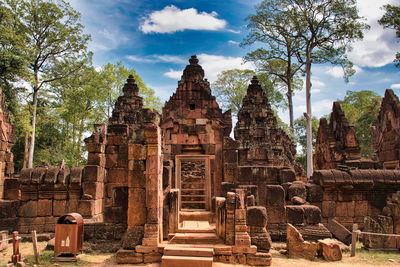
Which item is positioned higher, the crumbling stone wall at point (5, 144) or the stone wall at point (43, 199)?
the crumbling stone wall at point (5, 144)

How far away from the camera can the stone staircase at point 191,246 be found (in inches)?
230

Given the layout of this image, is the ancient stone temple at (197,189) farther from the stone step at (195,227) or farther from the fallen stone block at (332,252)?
the fallen stone block at (332,252)

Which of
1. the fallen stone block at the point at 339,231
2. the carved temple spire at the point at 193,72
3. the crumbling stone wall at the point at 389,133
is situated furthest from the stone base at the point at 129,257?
the crumbling stone wall at the point at 389,133

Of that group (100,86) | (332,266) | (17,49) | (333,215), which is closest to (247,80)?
(100,86)

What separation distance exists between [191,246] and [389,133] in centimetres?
1035

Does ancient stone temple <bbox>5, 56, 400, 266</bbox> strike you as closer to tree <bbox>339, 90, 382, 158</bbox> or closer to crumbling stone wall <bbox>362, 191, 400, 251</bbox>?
crumbling stone wall <bbox>362, 191, 400, 251</bbox>

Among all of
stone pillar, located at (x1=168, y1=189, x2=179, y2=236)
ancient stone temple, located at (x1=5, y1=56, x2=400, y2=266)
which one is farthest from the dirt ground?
stone pillar, located at (x1=168, y1=189, x2=179, y2=236)

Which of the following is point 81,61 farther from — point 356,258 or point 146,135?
point 356,258

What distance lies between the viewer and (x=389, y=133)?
478 inches

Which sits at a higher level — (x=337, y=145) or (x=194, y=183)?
(x=337, y=145)

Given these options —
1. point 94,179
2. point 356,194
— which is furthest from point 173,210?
point 356,194

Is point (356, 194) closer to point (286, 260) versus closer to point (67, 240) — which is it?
point (286, 260)

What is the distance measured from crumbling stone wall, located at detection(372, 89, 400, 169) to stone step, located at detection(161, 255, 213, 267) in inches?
378

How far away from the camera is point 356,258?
654cm
